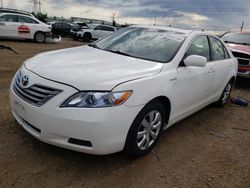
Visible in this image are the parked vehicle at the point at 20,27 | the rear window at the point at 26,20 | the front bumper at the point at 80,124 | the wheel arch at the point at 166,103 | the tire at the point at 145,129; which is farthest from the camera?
the rear window at the point at 26,20

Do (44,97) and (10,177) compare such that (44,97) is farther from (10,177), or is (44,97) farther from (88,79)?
(10,177)

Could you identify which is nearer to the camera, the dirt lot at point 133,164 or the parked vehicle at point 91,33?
the dirt lot at point 133,164

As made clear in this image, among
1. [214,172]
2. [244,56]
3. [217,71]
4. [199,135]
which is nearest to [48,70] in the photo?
[214,172]

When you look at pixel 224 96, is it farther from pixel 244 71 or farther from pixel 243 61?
pixel 243 61

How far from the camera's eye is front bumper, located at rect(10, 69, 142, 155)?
2.27 metres

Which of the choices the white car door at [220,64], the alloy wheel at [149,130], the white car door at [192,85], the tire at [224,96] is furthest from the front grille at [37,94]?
the tire at [224,96]

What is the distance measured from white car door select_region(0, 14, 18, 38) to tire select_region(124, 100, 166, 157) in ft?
43.4

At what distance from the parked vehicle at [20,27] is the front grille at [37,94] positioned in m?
12.7

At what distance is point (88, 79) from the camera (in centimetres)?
240

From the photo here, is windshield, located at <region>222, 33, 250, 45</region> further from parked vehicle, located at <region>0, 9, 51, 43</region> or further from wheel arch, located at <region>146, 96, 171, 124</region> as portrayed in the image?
parked vehicle, located at <region>0, 9, 51, 43</region>

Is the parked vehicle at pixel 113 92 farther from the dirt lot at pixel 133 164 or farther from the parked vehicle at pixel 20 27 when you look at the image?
the parked vehicle at pixel 20 27

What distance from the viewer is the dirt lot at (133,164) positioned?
2469 mm

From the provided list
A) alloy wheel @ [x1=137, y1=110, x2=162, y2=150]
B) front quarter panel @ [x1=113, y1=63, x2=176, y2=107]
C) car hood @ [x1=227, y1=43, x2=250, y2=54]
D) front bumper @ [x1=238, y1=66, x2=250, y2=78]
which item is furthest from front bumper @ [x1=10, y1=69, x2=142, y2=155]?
car hood @ [x1=227, y1=43, x2=250, y2=54]

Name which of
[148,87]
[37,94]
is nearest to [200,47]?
[148,87]
